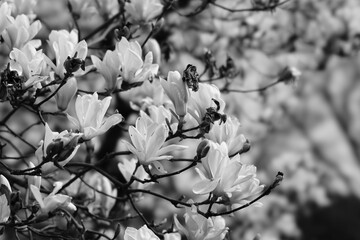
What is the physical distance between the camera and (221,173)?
1.97 m

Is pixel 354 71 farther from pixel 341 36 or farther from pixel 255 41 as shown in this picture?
pixel 255 41

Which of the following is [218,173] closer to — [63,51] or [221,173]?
[221,173]

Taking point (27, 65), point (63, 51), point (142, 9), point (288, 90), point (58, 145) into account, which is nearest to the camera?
point (58, 145)

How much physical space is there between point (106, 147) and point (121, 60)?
2.62 meters

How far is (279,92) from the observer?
603 cm

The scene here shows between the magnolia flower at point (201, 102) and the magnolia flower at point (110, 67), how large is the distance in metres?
0.24

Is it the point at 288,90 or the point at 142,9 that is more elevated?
the point at 142,9

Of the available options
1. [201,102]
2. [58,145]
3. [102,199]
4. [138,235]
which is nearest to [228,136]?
[201,102]

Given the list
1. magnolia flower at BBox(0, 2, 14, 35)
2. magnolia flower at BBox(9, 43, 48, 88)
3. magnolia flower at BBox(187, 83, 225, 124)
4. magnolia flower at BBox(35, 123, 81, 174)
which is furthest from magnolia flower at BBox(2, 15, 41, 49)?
magnolia flower at BBox(187, 83, 225, 124)

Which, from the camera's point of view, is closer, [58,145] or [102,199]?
[58,145]

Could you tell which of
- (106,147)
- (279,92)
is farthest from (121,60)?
(279,92)

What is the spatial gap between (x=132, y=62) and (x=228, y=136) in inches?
13.7

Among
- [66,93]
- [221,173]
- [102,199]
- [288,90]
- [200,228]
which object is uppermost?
[66,93]

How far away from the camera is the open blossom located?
197cm
